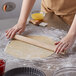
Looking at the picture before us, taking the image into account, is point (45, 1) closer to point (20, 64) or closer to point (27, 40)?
point (27, 40)

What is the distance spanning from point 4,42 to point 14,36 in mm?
93

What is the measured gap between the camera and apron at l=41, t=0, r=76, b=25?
5.58 feet

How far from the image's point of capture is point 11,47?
4.72 feet

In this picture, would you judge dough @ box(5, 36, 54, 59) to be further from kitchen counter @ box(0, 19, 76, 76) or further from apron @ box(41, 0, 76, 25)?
apron @ box(41, 0, 76, 25)

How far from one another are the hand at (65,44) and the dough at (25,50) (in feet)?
0.19

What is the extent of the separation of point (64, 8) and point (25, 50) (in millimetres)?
540

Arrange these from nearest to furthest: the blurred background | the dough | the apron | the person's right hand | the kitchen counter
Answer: the kitchen counter
the dough
the person's right hand
the apron
the blurred background

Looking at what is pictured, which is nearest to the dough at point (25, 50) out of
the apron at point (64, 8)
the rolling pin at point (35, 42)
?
the rolling pin at point (35, 42)

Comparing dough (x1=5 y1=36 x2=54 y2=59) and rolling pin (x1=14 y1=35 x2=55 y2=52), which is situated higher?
rolling pin (x1=14 y1=35 x2=55 y2=52)

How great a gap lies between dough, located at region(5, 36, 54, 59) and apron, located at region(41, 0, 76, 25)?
333 millimetres

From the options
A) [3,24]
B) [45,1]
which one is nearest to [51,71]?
[45,1]

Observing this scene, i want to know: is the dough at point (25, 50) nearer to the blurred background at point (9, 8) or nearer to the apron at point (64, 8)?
the apron at point (64, 8)

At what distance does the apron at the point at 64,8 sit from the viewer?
5.58 ft

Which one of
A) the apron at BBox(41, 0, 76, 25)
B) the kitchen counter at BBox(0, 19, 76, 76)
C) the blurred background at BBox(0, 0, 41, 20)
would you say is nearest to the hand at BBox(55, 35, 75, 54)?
the kitchen counter at BBox(0, 19, 76, 76)
